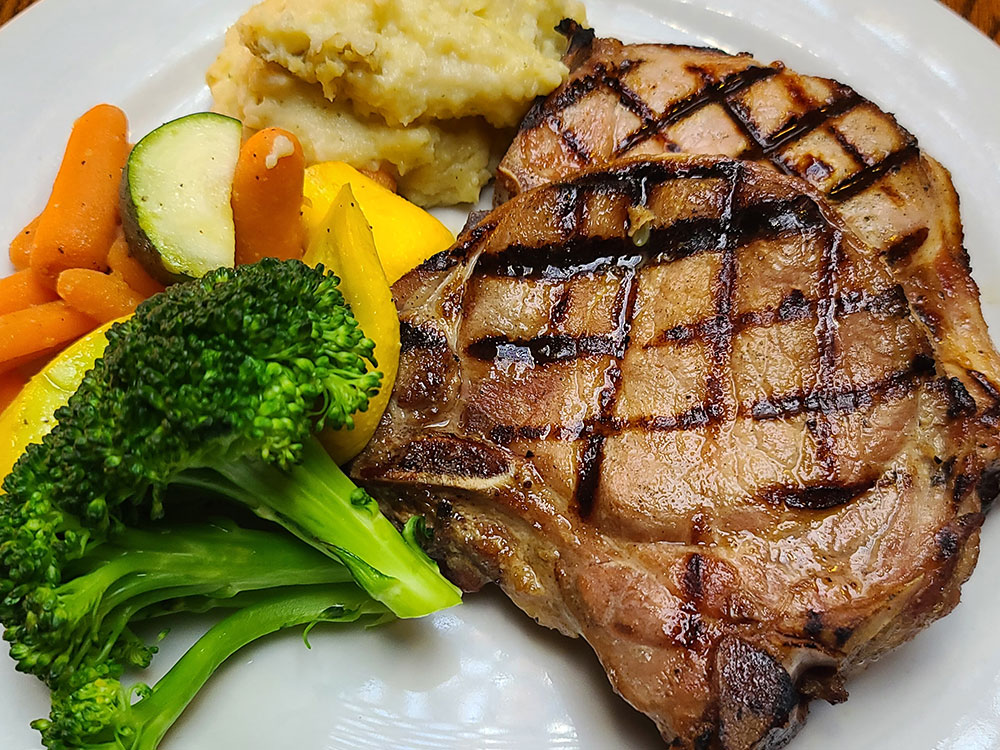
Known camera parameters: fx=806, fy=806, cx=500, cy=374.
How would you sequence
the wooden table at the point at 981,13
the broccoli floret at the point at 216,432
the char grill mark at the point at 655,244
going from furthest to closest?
1. the wooden table at the point at 981,13
2. the char grill mark at the point at 655,244
3. the broccoli floret at the point at 216,432

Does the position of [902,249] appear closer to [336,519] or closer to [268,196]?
[336,519]

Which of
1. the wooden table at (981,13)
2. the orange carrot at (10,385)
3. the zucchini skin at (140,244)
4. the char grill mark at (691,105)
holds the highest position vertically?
the wooden table at (981,13)

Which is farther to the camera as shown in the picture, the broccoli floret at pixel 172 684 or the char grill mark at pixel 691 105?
the char grill mark at pixel 691 105

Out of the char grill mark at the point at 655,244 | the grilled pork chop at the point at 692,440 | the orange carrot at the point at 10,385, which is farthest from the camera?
the orange carrot at the point at 10,385

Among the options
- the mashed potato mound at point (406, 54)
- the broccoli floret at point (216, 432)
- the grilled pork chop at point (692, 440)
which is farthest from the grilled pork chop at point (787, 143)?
the broccoli floret at point (216, 432)

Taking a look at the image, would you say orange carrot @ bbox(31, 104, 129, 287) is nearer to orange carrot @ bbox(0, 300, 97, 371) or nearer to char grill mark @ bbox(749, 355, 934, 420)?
orange carrot @ bbox(0, 300, 97, 371)

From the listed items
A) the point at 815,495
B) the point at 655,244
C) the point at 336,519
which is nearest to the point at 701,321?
the point at 655,244

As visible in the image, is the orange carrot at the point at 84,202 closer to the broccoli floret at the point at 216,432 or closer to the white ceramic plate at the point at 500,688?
the white ceramic plate at the point at 500,688

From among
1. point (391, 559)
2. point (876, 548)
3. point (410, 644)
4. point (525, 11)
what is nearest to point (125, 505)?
point (391, 559)
